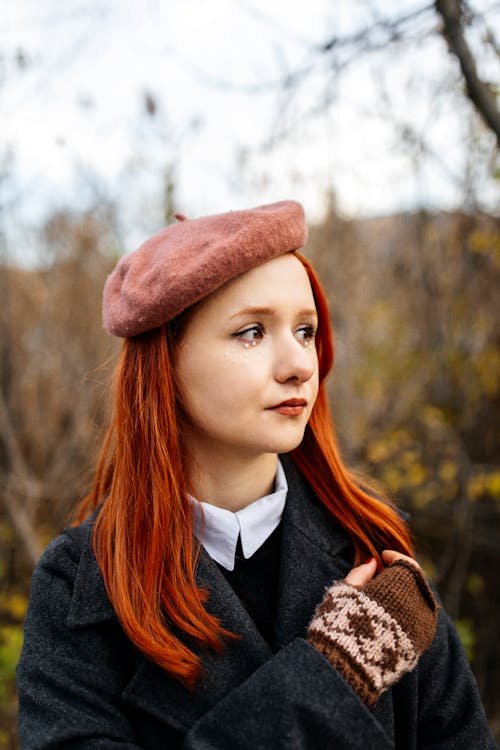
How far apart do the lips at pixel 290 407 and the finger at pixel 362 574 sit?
408 millimetres

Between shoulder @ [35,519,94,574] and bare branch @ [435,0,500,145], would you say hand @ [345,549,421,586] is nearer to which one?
shoulder @ [35,519,94,574]

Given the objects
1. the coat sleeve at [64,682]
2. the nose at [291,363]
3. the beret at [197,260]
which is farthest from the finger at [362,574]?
the beret at [197,260]

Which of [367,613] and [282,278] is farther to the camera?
[282,278]

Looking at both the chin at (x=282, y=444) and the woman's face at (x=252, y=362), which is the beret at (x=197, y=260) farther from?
the chin at (x=282, y=444)

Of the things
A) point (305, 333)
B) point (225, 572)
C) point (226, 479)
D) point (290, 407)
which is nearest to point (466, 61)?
point (305, 333)

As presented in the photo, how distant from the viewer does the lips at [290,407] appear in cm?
139

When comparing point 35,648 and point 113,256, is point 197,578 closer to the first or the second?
point 35,648

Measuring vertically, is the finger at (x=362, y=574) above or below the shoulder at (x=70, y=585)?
below

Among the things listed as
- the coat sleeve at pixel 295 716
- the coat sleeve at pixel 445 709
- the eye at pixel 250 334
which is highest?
the eye at pixel 250 334

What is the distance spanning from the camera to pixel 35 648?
1.38 m

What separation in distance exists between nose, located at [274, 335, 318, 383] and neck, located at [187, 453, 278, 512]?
28 centimetres

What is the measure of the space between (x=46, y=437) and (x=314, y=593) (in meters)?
4.32

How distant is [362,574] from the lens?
4.65 feet

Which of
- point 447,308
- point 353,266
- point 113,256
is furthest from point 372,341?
point 113,256
